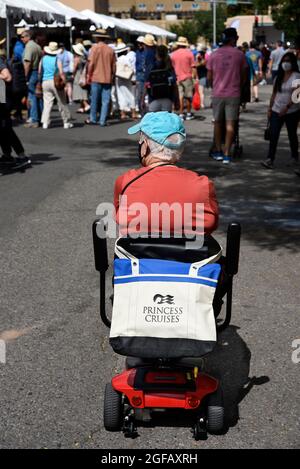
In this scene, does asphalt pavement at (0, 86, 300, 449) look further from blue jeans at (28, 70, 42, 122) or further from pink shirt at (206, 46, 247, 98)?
blue jeans at (28, 70, 42, 122)

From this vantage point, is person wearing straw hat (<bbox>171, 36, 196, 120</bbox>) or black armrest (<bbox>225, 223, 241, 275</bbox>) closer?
black armrest (<bbox>225, 223, 241, 275</bbox>)

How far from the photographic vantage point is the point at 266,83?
122 ft

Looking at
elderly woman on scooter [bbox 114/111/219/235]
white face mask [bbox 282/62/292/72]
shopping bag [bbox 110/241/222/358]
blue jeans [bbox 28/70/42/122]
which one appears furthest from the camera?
blue jeans [bbox 28/70/42/122]

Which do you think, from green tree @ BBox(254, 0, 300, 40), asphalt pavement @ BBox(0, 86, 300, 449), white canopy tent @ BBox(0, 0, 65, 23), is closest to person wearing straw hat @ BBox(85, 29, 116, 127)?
white canopy tent @ BBox(0, 0, 65, 23)

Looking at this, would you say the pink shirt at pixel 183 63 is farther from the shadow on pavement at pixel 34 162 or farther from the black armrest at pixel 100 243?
the black armrest at pixel 100 243

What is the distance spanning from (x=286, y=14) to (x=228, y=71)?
37.6 m

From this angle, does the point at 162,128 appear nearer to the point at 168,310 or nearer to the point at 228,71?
the point at 168,310

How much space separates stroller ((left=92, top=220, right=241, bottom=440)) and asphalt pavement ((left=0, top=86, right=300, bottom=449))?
10cm

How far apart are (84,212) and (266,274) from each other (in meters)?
2.81

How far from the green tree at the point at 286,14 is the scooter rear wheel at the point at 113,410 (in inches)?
1576

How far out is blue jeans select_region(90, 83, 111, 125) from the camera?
1673 centimetres

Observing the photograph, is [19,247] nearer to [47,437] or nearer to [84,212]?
[84,212]

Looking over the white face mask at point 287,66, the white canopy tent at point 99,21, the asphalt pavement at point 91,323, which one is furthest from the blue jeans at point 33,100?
the white canopy tent at point 99,21

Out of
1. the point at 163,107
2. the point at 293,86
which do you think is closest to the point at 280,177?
the point at 293,86
